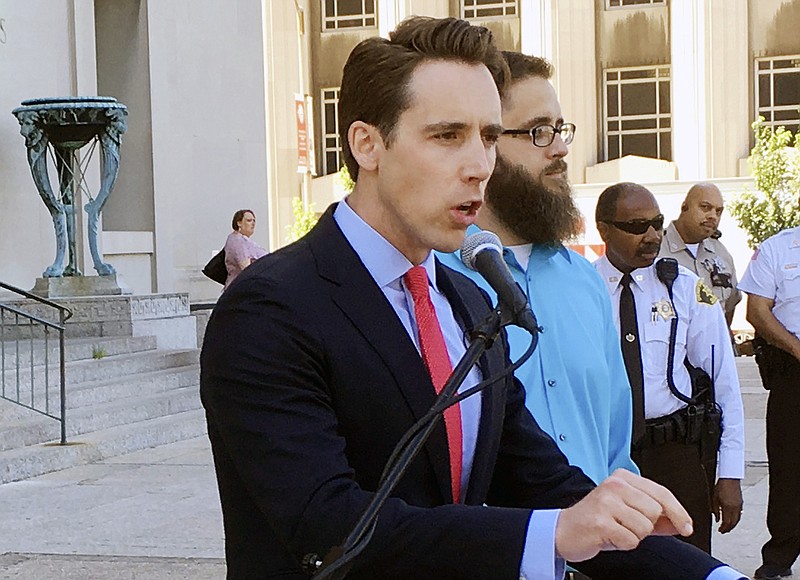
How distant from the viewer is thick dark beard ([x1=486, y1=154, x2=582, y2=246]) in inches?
150

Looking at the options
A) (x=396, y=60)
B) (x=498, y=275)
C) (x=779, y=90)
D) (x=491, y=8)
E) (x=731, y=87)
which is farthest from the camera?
(x=491, y=8)

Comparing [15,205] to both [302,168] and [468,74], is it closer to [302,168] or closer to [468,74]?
[468,74]

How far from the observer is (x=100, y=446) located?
37.2 ft

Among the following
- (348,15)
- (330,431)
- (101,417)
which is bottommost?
(101,417)

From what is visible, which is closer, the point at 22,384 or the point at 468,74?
the point at 468,74

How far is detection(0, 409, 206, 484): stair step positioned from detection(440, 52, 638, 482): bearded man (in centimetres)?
722

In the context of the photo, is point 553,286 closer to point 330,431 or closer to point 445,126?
point 445,126

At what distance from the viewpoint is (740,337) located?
95.4ft

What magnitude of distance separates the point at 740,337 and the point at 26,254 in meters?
17.4

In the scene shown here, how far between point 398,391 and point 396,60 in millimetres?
587

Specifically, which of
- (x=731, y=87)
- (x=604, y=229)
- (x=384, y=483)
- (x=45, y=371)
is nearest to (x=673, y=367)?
(x=604, y=229)

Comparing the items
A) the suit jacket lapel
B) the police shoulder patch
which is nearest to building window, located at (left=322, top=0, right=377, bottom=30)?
the police shoulder patch

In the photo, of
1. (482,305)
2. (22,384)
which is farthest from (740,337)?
(482,305)

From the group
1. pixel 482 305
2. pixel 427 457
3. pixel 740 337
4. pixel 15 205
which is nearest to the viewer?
pixel 427 457
